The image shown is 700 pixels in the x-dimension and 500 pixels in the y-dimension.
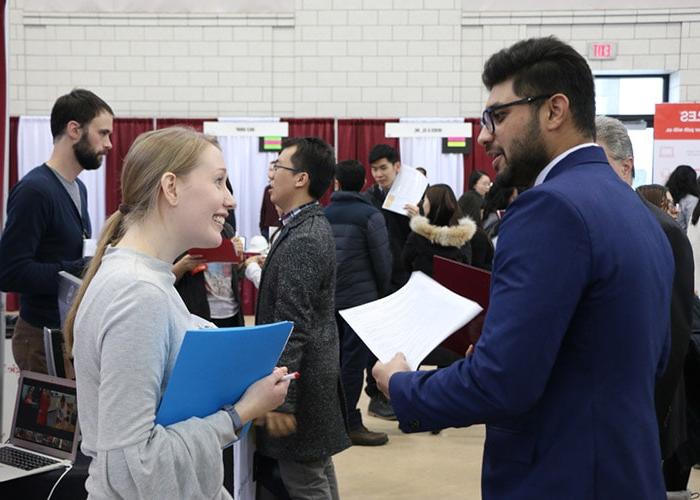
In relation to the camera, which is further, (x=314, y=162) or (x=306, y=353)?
(x=314, y=162)

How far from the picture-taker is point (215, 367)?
1.46 metres

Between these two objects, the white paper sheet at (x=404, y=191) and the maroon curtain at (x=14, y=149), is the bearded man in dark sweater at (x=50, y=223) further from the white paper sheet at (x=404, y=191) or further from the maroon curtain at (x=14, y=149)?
the maroon curtain at (x=14, y=149)

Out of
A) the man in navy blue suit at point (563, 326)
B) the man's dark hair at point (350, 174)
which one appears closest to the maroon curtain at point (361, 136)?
the man's dark hair at point (350, 174)

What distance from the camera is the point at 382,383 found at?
166cm

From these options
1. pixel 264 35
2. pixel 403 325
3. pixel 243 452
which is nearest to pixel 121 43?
pixel 264 35

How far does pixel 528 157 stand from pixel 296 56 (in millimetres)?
8747

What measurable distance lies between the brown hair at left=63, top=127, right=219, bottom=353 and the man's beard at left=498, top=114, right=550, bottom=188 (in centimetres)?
64

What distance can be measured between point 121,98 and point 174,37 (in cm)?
104

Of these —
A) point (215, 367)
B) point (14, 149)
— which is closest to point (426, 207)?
point (215, 367)

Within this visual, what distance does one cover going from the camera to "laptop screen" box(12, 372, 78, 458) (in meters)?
2.48

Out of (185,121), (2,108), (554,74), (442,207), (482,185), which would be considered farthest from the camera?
(185,121)

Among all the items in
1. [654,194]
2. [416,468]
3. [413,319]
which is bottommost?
[416,468]

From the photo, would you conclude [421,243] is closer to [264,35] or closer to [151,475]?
[151,475]

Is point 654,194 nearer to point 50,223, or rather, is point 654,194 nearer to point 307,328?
point 307,328
